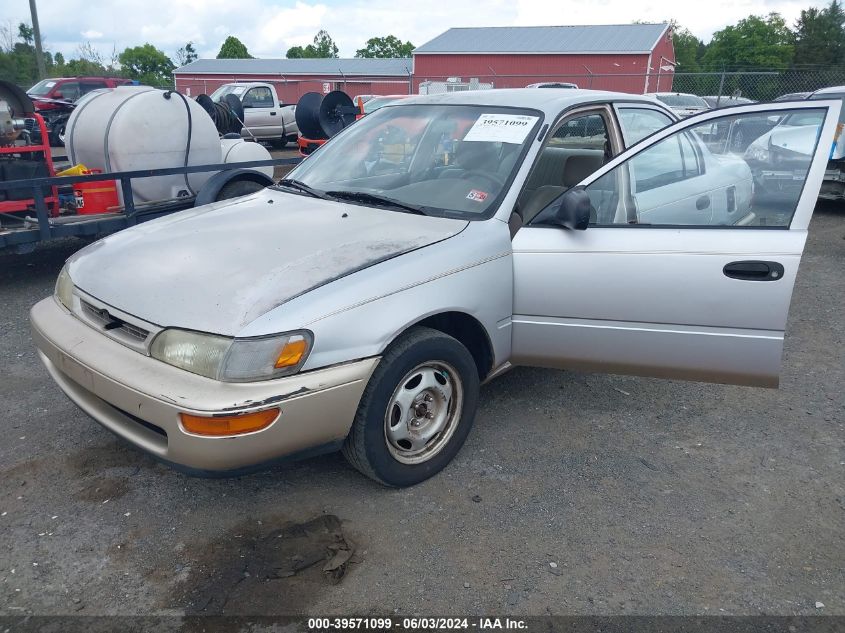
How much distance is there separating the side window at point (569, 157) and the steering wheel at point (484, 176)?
0.99 feet

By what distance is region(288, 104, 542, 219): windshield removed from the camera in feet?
11.3

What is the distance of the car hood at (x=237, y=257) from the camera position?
259cm

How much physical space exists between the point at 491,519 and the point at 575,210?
4.86ft

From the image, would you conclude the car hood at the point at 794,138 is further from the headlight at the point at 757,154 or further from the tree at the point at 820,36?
the tree at the point at 820,36

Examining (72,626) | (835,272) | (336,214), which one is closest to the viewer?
(72,626)

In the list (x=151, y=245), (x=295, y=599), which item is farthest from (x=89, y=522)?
(x=151, y=245)

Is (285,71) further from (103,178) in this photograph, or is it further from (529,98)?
(529,98)

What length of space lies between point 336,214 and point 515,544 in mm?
1832

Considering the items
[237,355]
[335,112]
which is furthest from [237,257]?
[335,112]

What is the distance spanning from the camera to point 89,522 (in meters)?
2.85

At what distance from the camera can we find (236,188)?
264 inches

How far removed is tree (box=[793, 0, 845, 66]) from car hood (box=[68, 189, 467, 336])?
64.3 m

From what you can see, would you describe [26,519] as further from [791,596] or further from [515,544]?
[791,596]

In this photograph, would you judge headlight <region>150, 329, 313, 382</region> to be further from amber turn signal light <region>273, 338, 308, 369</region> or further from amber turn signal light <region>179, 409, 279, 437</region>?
amber turn signal light <region>179, 409, 279, 437</region>
